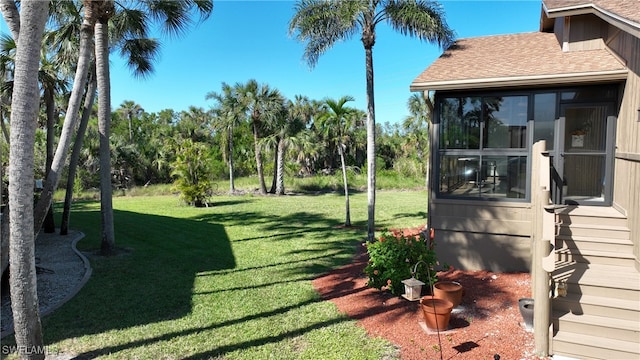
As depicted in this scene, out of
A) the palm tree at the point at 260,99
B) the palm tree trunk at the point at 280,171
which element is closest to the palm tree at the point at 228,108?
the palm tree at the point at 260,99

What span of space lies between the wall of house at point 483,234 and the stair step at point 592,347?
287cm

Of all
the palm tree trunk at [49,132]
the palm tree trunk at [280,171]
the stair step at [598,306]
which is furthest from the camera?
the palm tree trunk at [280,171]

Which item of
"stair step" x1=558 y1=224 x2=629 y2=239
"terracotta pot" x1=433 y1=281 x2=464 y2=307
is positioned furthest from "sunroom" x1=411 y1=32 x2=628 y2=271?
"terracotta pot" x1=433 y1=281 x2=464 y2=307

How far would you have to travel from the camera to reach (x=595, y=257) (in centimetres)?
562

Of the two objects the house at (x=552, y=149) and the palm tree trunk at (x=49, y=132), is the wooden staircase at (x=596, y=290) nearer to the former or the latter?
the house at (x=552, y=149)

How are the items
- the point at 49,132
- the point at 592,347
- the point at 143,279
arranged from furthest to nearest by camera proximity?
the point at 49,132 → the point at 143,279 → the point at 592,347

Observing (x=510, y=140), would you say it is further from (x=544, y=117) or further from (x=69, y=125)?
(x=69, y=125)

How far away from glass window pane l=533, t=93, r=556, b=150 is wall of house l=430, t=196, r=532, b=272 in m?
1.32

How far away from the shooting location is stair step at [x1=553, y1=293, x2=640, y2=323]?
4621mm

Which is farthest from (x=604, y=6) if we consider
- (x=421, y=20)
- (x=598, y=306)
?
(x=598, y=306)

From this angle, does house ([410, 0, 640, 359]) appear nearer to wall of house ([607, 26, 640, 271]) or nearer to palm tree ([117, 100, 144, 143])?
wall of house ([607, 26, 640, 271])

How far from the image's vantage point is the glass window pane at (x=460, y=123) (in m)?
7.57

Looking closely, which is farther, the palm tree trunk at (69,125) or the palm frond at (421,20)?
the palm frond at (421,20)

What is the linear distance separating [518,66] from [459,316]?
4.96m
